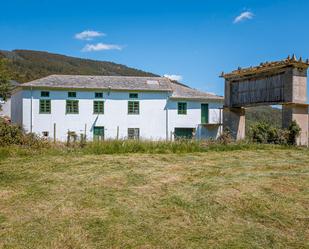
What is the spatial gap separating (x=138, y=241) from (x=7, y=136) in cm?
1176

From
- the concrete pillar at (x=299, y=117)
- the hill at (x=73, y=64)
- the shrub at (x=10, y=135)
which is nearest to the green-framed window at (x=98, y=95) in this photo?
the shrub at (x=10, y=135)

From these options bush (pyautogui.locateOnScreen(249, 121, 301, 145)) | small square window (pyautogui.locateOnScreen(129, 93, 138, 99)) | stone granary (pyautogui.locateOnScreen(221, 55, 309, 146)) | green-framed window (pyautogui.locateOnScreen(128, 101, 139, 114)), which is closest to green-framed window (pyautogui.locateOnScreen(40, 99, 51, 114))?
green-framed window (pyautogui.locateOnScreen(128, 101, 139, 114))

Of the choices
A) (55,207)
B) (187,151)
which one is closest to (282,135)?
(187,151)

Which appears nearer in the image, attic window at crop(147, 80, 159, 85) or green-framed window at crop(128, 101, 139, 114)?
green-framed window at crop(128, 101, 139, 114)

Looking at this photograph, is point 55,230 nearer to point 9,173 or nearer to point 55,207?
Answer: point 55,207

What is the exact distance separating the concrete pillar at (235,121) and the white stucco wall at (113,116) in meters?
7.64

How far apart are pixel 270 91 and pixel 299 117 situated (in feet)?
6.36

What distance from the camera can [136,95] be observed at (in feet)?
102

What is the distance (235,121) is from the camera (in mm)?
22516

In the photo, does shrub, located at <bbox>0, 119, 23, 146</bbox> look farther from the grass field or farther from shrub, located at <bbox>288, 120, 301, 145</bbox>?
shrub, located at <bbox>288, 120, 301, 145</bbox>

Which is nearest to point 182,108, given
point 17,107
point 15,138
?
point 17,107

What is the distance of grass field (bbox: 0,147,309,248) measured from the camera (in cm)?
593

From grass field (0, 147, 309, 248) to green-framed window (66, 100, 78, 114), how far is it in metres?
18.3

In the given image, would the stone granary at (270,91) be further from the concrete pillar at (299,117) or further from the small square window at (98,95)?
the small square window at (98,95)
